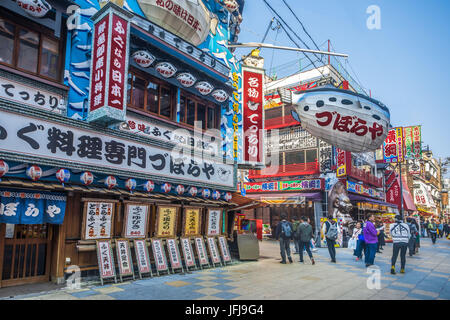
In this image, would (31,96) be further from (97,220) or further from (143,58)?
(97,220)

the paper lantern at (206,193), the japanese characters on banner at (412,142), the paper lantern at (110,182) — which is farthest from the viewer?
the japanese characters on banner at (412,142)

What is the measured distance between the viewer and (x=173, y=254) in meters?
11.3

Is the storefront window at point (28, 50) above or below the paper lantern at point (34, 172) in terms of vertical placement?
above

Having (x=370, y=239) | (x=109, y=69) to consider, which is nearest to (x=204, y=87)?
(x=109, y=69)

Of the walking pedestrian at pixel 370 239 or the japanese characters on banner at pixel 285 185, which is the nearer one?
the walking pedestrian at pixel 370 239

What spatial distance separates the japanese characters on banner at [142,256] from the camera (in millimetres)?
10107

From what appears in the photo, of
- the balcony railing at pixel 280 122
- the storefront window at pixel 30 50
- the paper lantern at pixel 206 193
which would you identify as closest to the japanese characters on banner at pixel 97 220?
the storefront window at pixel 30 50

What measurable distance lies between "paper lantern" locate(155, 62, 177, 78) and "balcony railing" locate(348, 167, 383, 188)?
58.3ft

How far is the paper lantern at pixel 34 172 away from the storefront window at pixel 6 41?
116 inches

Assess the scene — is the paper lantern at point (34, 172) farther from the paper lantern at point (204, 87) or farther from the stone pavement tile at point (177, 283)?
the paper lantern at point (204, 87)

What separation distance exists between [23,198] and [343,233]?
822 inches

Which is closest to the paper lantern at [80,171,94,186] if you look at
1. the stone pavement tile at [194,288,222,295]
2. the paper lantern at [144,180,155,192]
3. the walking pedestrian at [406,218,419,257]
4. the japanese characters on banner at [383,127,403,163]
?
the paper lantern at [144,180,155,192]
